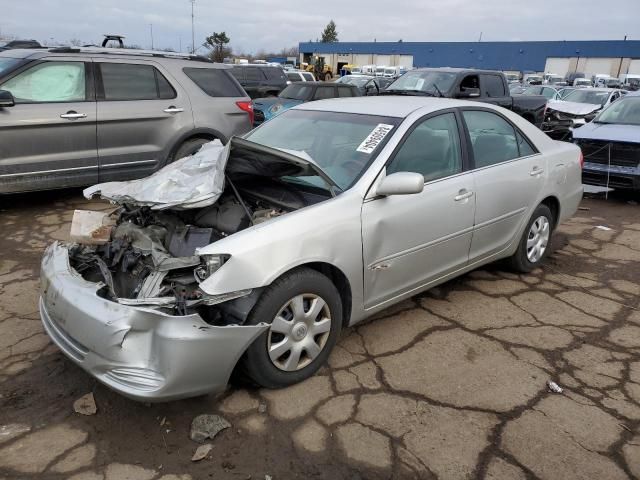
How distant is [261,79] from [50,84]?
10.7 m

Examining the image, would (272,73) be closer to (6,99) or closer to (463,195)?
(6,99)

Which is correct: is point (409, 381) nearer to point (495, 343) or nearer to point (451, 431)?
point (451, 431)

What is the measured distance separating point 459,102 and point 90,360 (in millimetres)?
3198

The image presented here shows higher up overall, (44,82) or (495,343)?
(44,82)

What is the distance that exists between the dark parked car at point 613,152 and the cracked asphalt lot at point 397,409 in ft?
13.6

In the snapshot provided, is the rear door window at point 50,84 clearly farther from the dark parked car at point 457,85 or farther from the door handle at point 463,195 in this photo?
the dark parked car at point 457,85

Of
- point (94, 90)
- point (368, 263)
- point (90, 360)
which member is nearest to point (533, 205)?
point (368, 263)

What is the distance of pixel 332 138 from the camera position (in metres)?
3.65

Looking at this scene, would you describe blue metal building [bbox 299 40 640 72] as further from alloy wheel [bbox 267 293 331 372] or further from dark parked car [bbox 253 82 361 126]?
alloy wheel [bbox 267 293 331 372]

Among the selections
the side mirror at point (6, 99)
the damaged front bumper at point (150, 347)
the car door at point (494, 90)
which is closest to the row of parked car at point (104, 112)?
the side mirror at point (6, 99)

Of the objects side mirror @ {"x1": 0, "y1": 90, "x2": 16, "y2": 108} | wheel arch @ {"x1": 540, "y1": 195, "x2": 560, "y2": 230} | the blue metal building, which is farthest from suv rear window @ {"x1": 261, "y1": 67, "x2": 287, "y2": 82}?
the blue metal building

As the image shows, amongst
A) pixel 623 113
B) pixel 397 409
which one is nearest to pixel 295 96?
pixel 623 113

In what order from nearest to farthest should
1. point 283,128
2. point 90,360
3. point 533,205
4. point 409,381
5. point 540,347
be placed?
point 90,360
point 409,381
point 540,347
point 283,128
point 533,205

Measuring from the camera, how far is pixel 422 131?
11.8 ft
